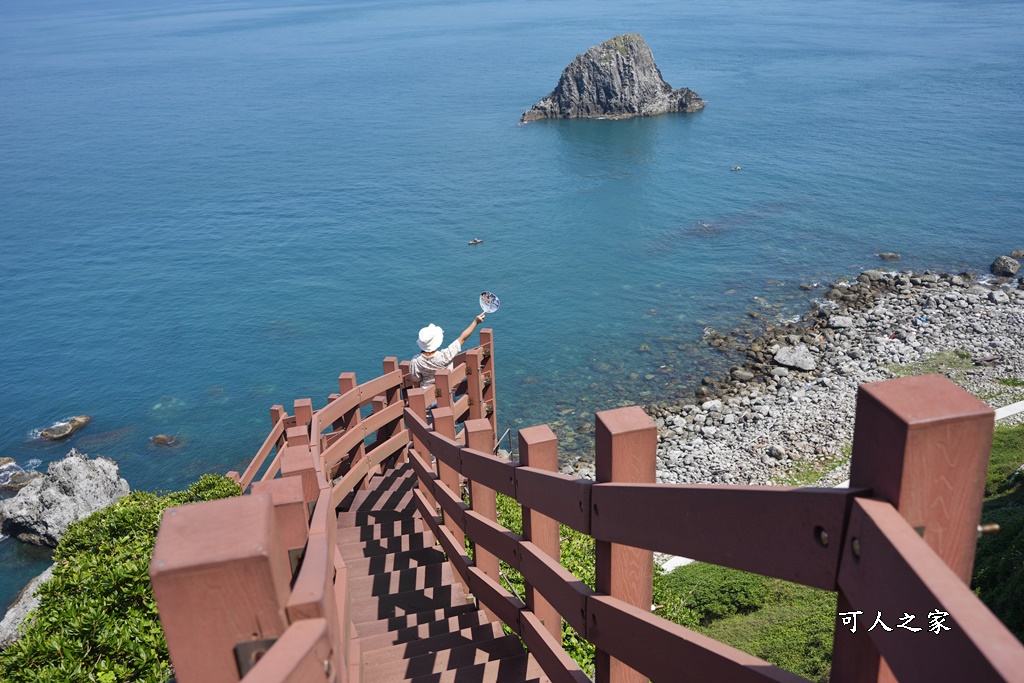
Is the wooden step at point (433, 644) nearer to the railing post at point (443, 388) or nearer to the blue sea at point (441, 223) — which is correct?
the railing post at point (443, 388)

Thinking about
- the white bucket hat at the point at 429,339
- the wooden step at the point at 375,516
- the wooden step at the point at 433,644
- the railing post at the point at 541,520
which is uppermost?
the railing post at the point at 541,520

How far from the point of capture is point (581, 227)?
160ft

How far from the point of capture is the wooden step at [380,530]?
7.02 m

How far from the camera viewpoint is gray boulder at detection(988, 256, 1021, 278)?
36.0 m

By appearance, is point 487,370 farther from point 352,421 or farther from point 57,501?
point 57,501

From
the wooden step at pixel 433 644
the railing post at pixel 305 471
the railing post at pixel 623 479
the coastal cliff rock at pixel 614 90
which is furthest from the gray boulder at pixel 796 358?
the coastal cliff rock at pixel 614 90

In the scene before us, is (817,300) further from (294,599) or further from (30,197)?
(30,197)

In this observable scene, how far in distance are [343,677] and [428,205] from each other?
174 feet

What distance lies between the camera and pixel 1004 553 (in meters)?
7.66

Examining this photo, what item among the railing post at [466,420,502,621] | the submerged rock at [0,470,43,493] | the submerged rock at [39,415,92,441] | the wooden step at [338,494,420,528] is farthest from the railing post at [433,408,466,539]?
the submerged rock at [39,415,92,441]

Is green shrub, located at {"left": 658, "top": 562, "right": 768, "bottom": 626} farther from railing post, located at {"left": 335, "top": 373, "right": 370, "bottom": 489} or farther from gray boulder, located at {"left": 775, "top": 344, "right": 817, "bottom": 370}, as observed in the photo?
gray boulder, located at {"left": 775, "top": 344, "right": 817, "bottom": 370}

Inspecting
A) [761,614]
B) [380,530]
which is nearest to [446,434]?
[380,530]

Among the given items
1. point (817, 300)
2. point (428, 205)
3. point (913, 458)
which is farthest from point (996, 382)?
point (428, 205)

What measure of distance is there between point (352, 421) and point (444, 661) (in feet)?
13.6
